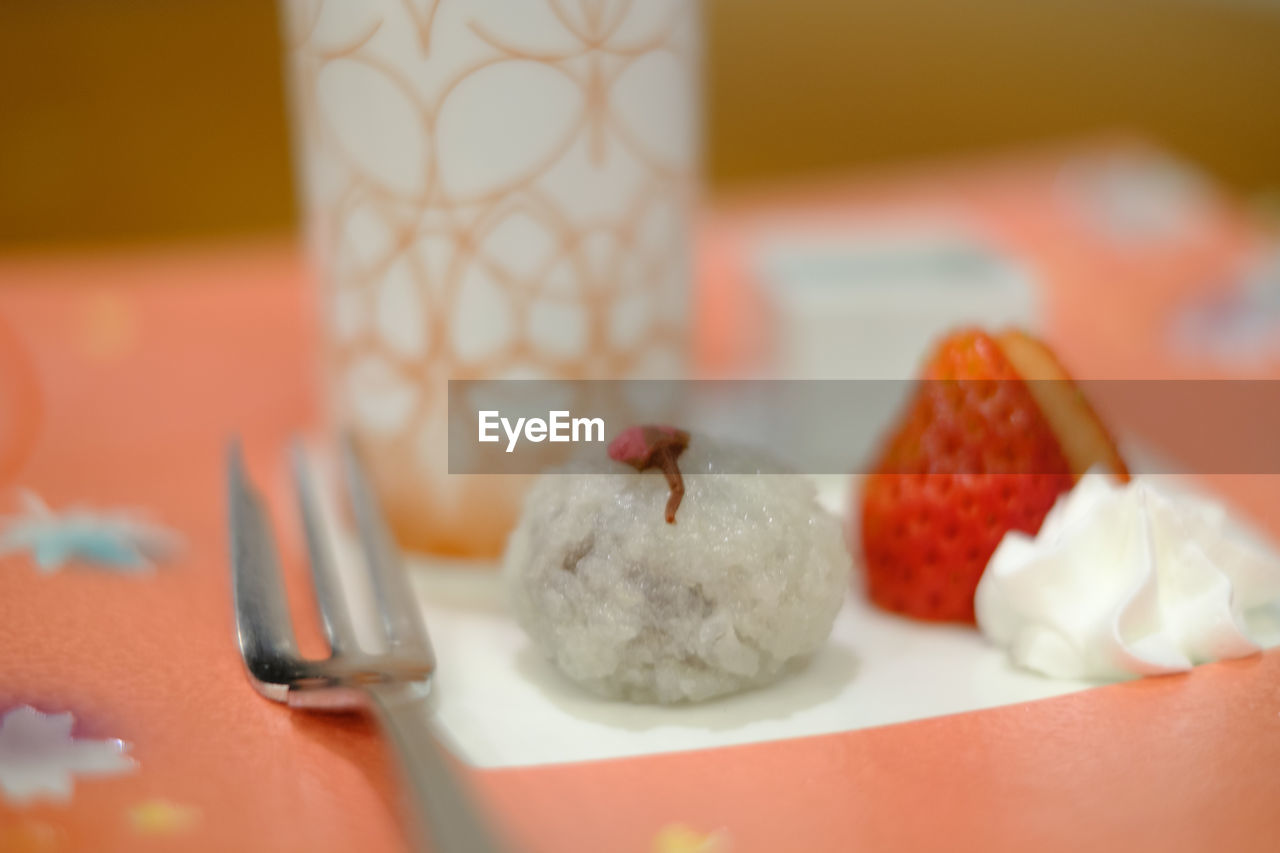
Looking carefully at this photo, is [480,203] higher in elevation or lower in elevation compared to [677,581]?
higher

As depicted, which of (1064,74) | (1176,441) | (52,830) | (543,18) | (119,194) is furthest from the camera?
(1064,74)

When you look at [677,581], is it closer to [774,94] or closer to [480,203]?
[480,203]

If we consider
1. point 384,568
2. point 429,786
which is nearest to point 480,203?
point 384,568

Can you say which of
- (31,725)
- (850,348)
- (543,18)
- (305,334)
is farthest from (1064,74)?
(31,725)

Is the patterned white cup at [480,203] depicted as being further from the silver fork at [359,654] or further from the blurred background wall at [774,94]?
the blurred background wall at [774,94]

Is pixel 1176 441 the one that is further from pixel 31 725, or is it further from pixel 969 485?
pixel 31 725

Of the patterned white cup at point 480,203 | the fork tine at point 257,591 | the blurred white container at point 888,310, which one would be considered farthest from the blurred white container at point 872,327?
the fork tine at point 257,591
